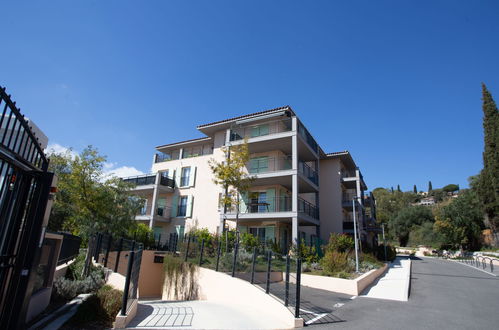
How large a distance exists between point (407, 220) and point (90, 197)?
5735cm

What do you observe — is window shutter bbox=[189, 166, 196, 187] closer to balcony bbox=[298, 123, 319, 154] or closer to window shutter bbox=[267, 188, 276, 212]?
window shutter bbox=[267, 188, 276, 212]

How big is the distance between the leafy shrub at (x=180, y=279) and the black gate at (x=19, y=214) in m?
7.91

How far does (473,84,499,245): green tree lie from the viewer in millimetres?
34344

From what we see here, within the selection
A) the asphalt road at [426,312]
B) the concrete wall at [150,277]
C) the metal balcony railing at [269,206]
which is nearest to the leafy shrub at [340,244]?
the metal balcony railing at [269,206]

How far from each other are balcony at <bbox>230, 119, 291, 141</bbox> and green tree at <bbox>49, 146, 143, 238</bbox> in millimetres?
9411

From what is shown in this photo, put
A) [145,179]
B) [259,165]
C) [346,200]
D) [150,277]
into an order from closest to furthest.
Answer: [150,277], [259,165], [145,179], [346,200]

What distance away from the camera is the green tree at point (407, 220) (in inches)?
2162

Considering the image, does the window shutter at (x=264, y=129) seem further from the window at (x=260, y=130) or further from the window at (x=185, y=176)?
the window at (x=185, y=176)

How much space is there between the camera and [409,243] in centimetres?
5409

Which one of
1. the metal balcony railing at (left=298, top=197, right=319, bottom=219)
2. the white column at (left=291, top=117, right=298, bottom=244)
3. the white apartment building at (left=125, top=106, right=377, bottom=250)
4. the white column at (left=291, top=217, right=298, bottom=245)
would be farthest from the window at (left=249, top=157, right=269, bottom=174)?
the white column at (left=291, top=217, right=298, bottom=245)

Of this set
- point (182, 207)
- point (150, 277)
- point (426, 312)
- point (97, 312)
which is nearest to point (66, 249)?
point (97, 312)

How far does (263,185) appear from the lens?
69.8 ft

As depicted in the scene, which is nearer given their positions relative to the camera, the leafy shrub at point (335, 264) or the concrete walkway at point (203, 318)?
the concrete walkway at point (203, 318)

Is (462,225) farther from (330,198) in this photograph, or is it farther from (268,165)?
(268,165)
